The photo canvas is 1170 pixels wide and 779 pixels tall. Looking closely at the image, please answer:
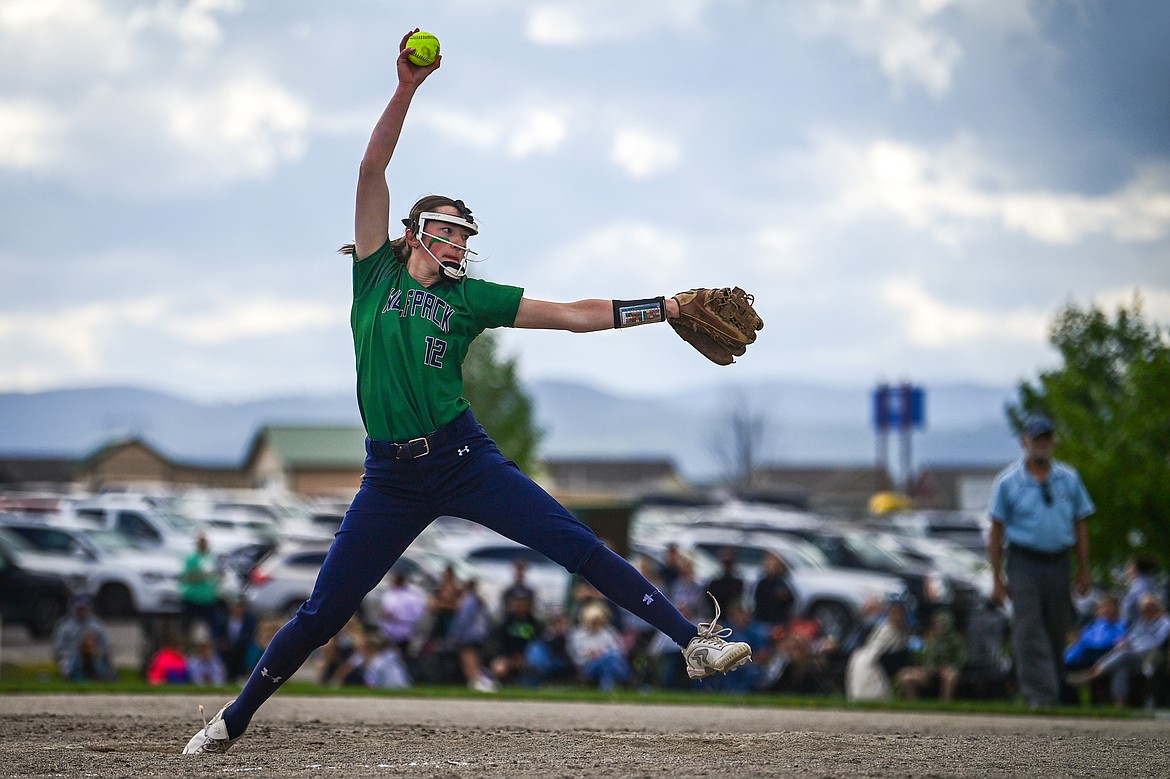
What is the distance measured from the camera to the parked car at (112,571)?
25922 mm

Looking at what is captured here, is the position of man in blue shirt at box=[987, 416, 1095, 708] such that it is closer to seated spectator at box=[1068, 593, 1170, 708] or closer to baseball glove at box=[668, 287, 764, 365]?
seated spectator at box=[1068, 593, 1170, 708]

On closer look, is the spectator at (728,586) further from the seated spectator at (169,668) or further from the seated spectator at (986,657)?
the seated spectator at (169,668)

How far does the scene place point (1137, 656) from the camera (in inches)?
553

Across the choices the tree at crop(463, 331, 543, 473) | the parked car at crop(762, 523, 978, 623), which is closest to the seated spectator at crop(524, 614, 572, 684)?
the parked car at crop(762, 523, 978, 623)

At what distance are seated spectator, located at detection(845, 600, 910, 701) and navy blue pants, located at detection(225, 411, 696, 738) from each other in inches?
359

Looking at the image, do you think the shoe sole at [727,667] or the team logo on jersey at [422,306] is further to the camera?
the team logo on jersey at [422,306]

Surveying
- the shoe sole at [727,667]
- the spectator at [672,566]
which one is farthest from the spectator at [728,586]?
the shoe sole at [727,667]

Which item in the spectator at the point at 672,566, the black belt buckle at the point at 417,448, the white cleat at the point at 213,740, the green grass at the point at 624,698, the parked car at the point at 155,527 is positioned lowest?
the green grass at the point at 624,698

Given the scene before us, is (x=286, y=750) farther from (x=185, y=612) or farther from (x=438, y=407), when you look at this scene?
(x=185, y=612)

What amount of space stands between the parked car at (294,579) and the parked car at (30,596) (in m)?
3.37

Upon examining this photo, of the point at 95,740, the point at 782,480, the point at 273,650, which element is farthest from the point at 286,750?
the point at 782,480

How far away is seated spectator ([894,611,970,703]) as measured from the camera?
1477cm

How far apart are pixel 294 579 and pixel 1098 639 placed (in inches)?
531

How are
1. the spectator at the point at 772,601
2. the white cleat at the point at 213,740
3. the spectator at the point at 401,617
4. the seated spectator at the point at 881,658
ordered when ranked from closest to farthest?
the white cleat at the point at 213,740
the seated spectator at the point at 881,658
the spectator at the point at 772,601
the spectator at the point at 401,617
